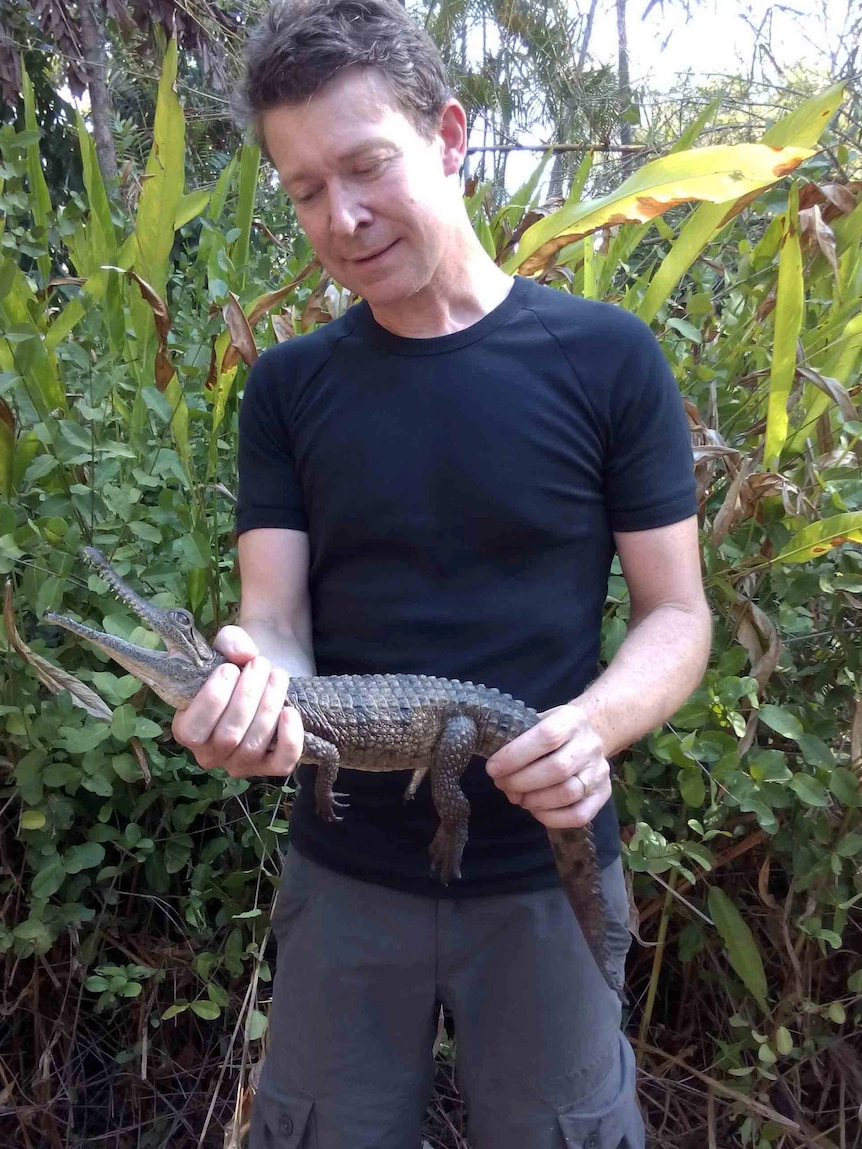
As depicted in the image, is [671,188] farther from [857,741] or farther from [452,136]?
[857,741]

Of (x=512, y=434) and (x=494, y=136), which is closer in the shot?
(x=512, y=434)

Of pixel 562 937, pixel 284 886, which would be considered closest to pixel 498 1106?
pixel 562 937

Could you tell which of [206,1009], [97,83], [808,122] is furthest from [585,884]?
[97,83]

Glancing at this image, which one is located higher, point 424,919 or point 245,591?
point 245,591

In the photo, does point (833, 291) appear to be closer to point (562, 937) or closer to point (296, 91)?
point (296, 91)

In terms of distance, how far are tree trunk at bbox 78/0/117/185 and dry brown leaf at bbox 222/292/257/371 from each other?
2.79 m

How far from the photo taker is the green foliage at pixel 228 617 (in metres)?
1.54

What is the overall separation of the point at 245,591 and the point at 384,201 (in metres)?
0.61

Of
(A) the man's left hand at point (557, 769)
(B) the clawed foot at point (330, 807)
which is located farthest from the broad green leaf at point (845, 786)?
(B) the clawed foot at point (330, 807)

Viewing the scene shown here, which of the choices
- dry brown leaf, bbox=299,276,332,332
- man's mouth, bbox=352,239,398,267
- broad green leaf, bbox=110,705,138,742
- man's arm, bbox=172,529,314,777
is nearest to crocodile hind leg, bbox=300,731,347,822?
man's arm, bbox=172,529,314,777

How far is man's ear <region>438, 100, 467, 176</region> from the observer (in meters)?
1.31

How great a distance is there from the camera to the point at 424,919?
49.6 inches

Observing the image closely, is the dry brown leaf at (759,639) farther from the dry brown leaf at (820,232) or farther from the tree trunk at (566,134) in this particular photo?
the tree trunk at (566,134)

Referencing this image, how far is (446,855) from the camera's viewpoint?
121 centimetres
